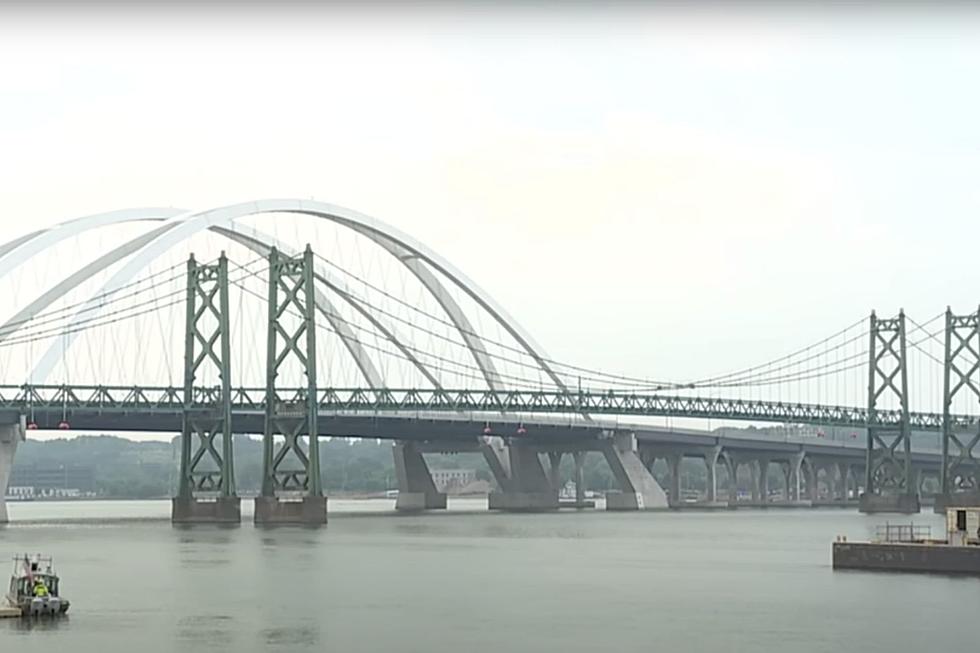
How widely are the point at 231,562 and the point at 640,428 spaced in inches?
3358

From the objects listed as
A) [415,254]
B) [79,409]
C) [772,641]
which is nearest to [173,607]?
[772,641]

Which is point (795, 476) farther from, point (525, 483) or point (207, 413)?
point (207, 413)

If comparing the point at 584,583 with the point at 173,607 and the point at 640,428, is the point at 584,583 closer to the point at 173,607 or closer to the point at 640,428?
the point at 173,607

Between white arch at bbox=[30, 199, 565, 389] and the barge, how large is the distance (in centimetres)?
5332

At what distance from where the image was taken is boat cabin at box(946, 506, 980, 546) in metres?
56.4

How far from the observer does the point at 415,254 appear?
127 m

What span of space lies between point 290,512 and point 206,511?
20.2 feet

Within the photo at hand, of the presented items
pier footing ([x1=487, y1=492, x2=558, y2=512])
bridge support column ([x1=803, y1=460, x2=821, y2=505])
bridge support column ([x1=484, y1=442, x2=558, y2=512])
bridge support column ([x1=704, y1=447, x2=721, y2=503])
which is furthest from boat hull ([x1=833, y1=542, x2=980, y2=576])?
bridge support column ([x1=803, y1=460, x2=821, y2=505])

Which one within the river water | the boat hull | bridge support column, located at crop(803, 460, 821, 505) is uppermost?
bridge support column, located at crop(803, 460, 821, 505)

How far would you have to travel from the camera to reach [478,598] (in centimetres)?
4922

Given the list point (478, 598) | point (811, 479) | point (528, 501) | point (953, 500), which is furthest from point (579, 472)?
point (478, 598)

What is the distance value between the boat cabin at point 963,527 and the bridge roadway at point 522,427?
44.1 m

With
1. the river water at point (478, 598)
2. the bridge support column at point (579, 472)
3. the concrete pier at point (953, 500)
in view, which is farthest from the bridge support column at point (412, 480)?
the river water at point (478, 598)

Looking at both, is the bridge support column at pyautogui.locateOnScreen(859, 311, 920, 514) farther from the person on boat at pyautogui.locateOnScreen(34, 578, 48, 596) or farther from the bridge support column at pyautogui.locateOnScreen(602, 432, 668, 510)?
the person on boat at pyautogui.locateOnScreen(34, 578, 48, 596)
